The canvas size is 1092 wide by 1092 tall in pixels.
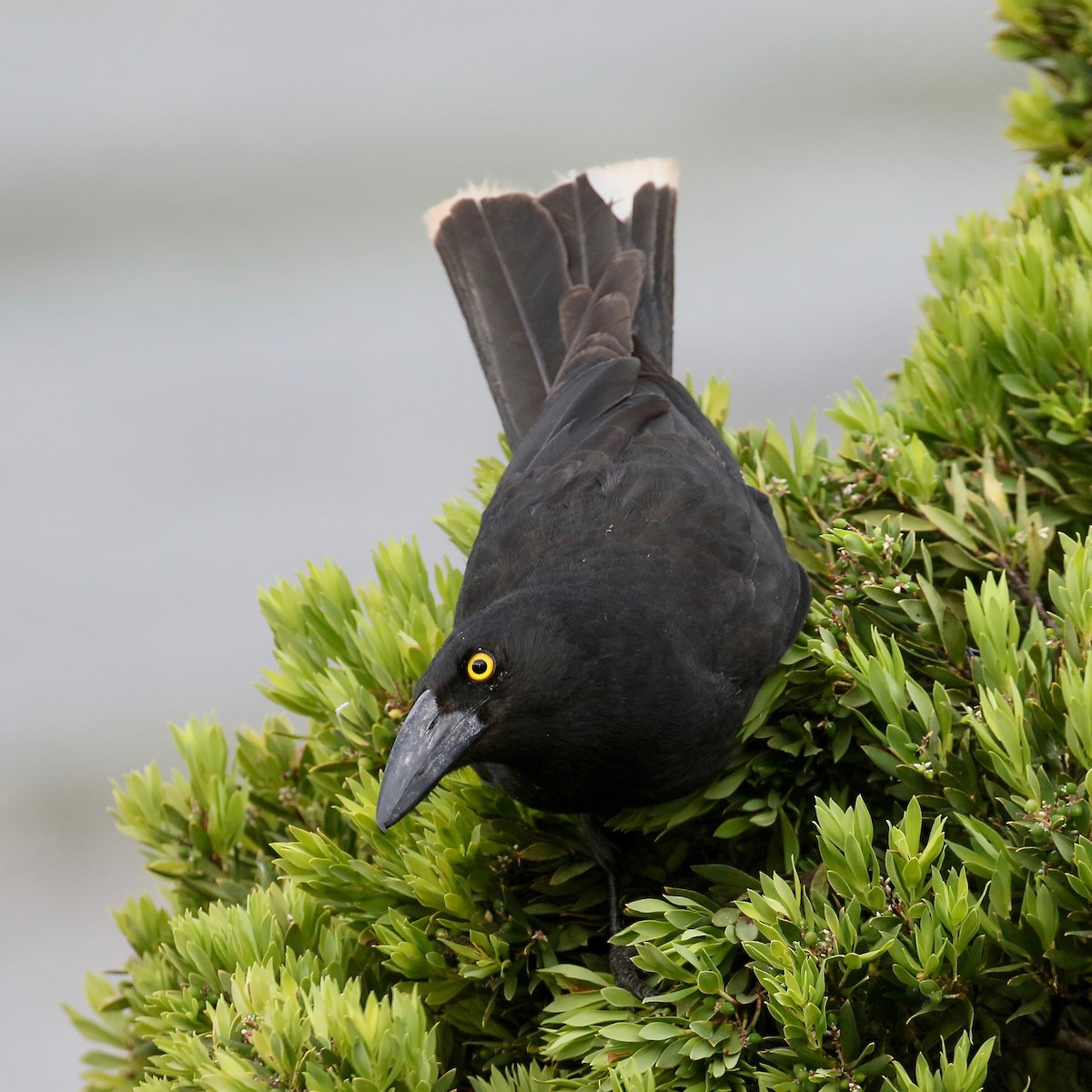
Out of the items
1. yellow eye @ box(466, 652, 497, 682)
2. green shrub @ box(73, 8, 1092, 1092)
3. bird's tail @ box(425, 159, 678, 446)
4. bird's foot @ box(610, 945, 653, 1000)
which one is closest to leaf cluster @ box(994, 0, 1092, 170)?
green shrub @ box(73, 8, 1092, 1092)

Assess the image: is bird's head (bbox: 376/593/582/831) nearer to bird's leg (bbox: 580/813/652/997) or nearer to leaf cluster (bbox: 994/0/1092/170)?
bird's leg (bbox: 580/813/652/997)

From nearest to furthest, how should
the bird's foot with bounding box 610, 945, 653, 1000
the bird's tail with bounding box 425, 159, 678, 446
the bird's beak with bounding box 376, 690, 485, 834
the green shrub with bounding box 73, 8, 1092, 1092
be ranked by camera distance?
the green shrub with bounding box 73, 8, 1092, 1092 → the bird's foot with bounding box 610, 945, 653, 1000 → the bird's beak with bounding box 376, 690, 485, 834 → the bird's tail with bounding box 425, 159, 678, 446

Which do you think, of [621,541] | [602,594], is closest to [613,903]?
[602,594]

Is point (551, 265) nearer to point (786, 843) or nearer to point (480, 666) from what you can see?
point (480, 666)

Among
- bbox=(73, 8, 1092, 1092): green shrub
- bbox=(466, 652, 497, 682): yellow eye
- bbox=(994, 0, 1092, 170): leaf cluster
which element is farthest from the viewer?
bbox=(994, 0, 1092, 170): leaf cluster

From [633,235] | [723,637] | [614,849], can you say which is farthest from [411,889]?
[633,235]

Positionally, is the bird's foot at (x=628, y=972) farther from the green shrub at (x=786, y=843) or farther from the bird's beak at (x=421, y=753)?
the bird's beak at (x=421, y=753)

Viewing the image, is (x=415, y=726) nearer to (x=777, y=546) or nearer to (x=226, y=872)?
(x=226, y=872)
